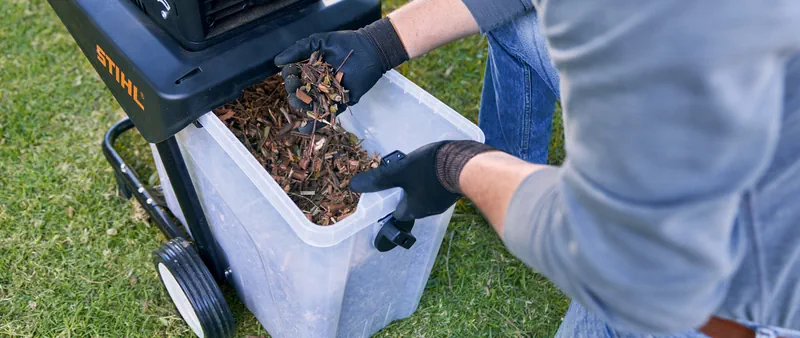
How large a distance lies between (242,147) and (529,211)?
523mm

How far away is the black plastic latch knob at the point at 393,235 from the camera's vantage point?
108cm

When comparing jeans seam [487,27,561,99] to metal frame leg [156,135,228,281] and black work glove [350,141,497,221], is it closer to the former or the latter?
black work glove [350,141,497,221]

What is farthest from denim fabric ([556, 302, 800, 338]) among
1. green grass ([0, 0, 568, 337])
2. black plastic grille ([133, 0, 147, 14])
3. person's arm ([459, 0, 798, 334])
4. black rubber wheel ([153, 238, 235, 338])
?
black plastic grille ([133, 0, 147, 14])

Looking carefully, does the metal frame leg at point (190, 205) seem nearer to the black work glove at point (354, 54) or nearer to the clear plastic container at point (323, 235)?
the clear plastic container at point (323, 235)

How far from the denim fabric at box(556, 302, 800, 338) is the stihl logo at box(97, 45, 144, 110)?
832 millimetres

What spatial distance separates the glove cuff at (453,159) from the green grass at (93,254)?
67cm

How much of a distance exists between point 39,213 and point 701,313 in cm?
162

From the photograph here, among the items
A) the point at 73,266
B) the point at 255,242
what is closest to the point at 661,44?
the point at 255,242

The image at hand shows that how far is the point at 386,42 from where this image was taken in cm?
123

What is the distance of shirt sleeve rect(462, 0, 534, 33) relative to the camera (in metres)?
1.26

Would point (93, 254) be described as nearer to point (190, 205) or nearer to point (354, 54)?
point (190, 205)

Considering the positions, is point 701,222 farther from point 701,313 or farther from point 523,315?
point 523,315

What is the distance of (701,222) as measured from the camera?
62 centimetres

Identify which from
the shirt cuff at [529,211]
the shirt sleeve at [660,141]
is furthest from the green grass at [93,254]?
the shirt sleeve at [660,141]
